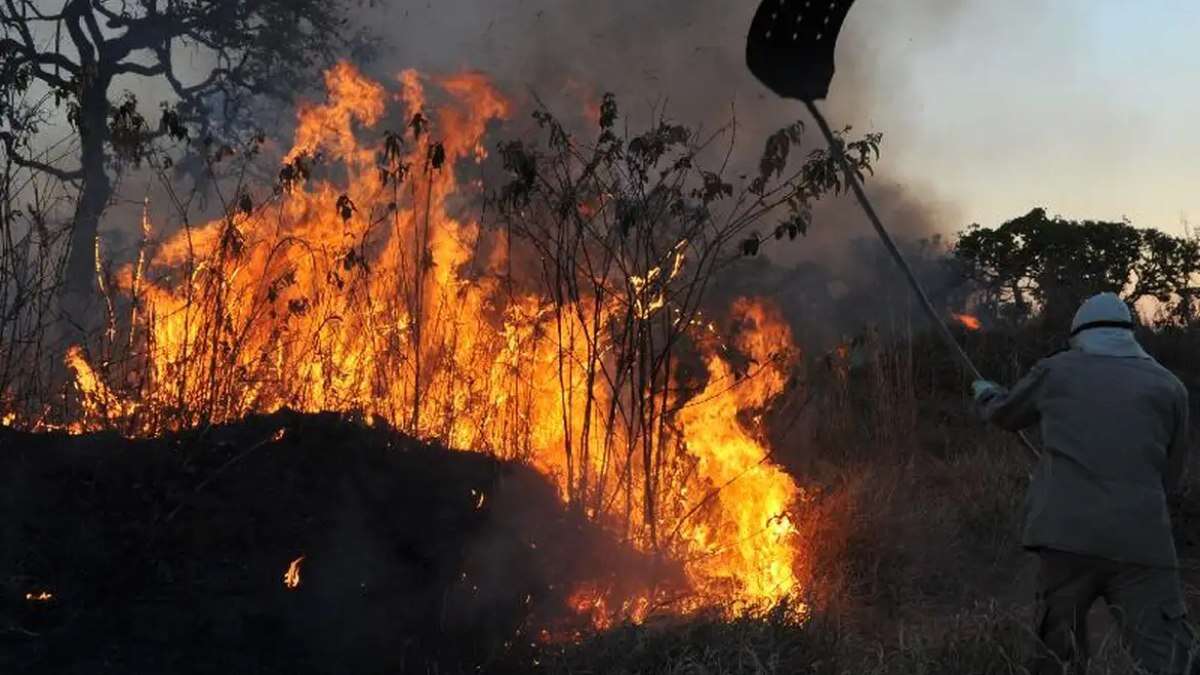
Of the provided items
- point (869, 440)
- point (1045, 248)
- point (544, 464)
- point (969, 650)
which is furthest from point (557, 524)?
point (1045, 248)

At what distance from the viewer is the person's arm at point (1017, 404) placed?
13.0ft

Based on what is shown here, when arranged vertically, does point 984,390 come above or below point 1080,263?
below

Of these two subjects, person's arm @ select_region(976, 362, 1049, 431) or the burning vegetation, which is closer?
person's arm @ select_region(976, 362, 1049, 431)

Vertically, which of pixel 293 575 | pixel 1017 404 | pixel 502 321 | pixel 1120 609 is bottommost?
pixel 1120 609

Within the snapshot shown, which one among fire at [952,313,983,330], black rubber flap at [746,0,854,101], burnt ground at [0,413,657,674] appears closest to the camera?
black rubber flap at [746,0,854,101]

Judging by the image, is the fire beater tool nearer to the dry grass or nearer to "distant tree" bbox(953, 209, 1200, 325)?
the dry grass

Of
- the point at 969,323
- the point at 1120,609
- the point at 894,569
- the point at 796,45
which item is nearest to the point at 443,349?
the point at 894,569

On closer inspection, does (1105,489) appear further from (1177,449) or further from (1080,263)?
(1080,263)

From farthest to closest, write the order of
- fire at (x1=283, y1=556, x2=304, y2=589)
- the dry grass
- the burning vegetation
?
1. the burning vegetation
2. fire at (x1=283, y1=556, x2=304, y2=589)
3. the dry grass

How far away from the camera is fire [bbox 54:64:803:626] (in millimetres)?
5762

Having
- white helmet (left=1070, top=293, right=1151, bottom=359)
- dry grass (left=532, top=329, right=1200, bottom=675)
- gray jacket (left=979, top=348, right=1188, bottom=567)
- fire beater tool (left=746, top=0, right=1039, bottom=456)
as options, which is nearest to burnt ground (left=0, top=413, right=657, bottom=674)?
dry grass (left=532, top=329, right=1200, bottom=675)

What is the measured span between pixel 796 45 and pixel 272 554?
3.09m

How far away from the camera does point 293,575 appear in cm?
448

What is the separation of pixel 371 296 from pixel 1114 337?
4.60 meters
